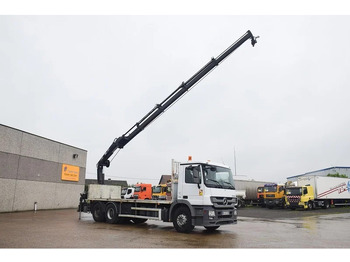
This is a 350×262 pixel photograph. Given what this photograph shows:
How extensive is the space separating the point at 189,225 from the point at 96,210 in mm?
5986

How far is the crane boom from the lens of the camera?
15.0m

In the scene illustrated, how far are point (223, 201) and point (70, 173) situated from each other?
20.1 m

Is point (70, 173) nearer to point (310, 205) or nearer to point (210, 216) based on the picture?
point (210, 216)

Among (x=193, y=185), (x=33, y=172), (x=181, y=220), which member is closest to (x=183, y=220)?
(x=181, y=220)

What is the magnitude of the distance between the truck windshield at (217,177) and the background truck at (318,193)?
18274mm

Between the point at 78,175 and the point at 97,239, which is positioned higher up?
the point at 78,175

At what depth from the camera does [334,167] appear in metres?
60.1

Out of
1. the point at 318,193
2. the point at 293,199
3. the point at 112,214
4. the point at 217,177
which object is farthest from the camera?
the point at 318,193

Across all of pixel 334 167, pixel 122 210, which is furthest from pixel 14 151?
pixel 334 167

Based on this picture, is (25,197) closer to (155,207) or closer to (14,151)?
(14,151)

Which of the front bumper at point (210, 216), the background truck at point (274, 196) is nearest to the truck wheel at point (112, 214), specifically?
the front bumper at point (210, 216)

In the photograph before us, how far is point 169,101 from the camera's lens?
51.8 ft

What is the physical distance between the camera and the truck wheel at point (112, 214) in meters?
13.6

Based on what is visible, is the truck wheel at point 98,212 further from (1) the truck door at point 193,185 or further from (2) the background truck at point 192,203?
(1) the truck door at point 193,185
